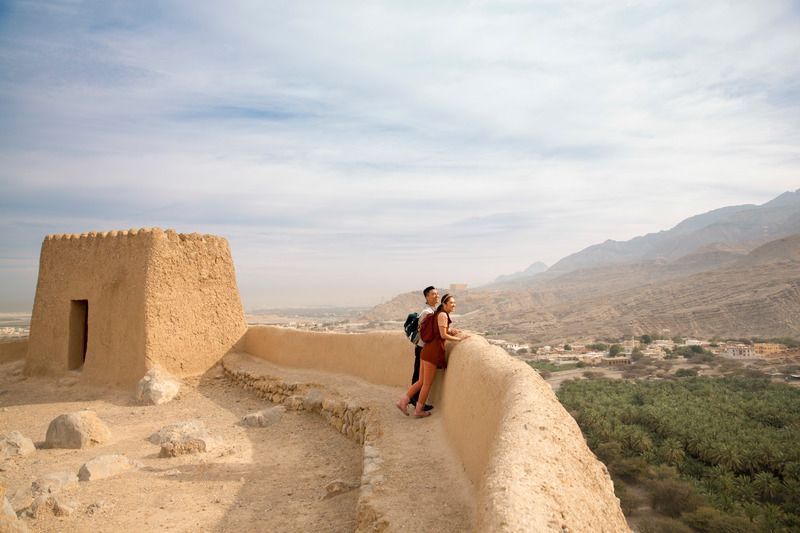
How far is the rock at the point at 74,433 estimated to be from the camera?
24.5 ft

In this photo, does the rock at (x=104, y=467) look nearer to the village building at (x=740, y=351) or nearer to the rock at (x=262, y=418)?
the rock at (x=262, y=418)

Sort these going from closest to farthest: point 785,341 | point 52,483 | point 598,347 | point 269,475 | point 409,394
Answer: point 52,483 → point 269,475 → point 409,394 → point 785,341 → point 598,347

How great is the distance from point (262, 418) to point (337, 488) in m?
3.06

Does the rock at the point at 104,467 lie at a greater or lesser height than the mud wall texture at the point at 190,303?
lesser

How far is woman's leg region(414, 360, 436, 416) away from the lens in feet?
20.3

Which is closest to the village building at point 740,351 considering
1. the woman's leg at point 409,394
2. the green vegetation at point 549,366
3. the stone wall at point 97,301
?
the green vegetation at point 549,366

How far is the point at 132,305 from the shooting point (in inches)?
419

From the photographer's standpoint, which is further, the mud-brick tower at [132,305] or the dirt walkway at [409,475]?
the mud-brick tower at [132,305]

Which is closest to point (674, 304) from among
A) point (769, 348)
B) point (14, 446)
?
point (769, 348)

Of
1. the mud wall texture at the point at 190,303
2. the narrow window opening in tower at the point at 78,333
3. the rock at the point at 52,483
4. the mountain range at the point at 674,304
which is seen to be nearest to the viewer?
the rock at the point at 52,483

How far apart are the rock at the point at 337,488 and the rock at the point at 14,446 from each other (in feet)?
14.4

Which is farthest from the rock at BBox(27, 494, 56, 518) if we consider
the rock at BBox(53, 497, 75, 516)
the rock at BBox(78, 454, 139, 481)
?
the rock at BBox(78, 454, 139, 481)

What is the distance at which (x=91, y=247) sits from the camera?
11.7 meters

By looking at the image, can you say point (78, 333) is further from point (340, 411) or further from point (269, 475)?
point (269, 475)
